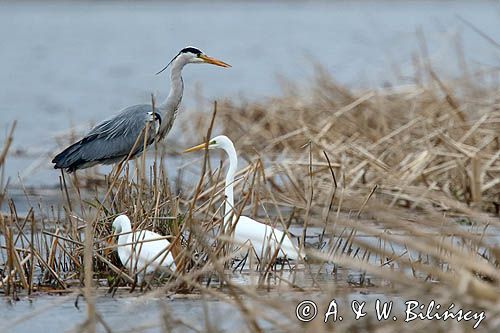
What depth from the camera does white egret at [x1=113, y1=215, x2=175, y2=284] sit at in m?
5.48

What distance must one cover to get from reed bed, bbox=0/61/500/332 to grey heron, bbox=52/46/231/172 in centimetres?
21

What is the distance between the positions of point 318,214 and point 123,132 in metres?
1.47

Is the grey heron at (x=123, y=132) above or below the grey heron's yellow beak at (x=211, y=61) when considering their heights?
below

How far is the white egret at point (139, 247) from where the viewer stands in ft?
18.0

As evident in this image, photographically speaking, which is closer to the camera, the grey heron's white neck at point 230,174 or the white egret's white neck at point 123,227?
the white egret's white neck at point 123,227

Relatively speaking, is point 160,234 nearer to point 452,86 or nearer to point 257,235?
point 257,235

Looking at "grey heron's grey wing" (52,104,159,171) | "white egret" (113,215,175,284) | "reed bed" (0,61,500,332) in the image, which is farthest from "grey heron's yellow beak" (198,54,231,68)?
"white egret" (113,215,175,284)

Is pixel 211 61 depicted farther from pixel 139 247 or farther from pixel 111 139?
pixel 139 247

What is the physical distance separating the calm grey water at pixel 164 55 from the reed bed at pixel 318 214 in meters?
0.76

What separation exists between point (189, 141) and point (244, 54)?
1741cm

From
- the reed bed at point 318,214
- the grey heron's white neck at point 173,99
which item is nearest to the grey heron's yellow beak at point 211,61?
the grey heron's white neck at point 173,99

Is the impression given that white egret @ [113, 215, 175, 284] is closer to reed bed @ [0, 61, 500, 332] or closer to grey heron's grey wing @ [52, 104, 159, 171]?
reed bed @ [0, 61, 500, 332]

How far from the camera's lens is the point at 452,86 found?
11.3m

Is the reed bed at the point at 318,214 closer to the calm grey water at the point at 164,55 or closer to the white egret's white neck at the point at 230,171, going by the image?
the white egret's white neck at the point at 230,171
